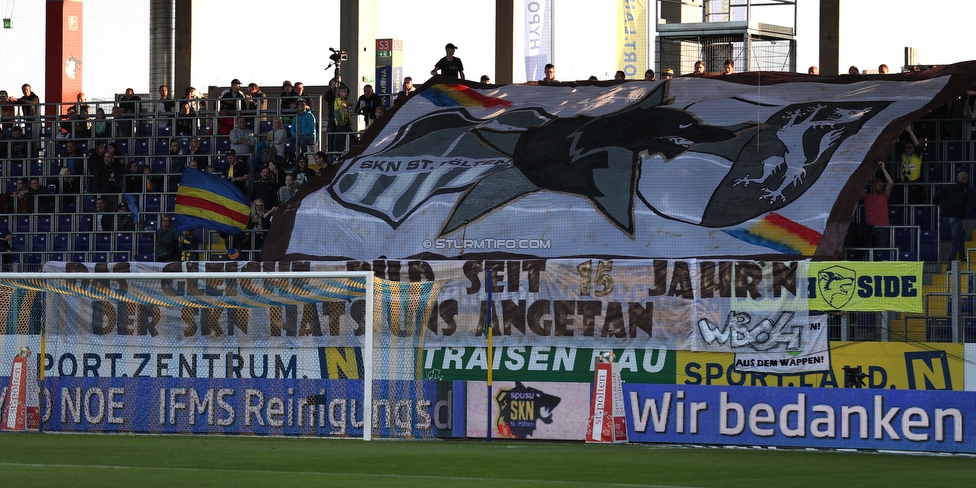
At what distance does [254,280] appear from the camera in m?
18.6

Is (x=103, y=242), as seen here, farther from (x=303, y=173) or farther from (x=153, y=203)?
(x=303, y=173)

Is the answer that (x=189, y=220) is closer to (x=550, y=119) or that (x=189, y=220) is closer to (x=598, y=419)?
(x=550, y=119)

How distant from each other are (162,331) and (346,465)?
22.0ft

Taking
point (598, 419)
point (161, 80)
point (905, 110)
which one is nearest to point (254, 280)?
point (598, 419)

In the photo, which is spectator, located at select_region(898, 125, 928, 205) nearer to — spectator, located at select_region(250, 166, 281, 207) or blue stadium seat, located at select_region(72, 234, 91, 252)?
spectator, located at select_region(250, 166, 281, 207)

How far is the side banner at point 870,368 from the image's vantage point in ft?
57.7

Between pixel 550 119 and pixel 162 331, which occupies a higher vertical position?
pixel 550 119

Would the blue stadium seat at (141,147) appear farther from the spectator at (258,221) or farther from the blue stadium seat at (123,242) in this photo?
the spectator at (258,221)

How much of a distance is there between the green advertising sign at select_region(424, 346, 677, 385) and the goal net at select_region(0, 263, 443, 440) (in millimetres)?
1255

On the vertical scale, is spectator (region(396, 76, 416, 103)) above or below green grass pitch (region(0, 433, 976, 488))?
above

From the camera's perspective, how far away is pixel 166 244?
81.7 ft

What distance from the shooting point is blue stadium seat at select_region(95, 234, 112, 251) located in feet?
89.0

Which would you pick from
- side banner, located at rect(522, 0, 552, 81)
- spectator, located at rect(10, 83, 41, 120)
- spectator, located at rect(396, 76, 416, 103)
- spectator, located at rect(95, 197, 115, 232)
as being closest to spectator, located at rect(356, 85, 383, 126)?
spectator, located at rect(396, 76, 416, 103)

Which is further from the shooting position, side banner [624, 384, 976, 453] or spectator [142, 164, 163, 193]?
spectator [142, 164, 163, 193]
